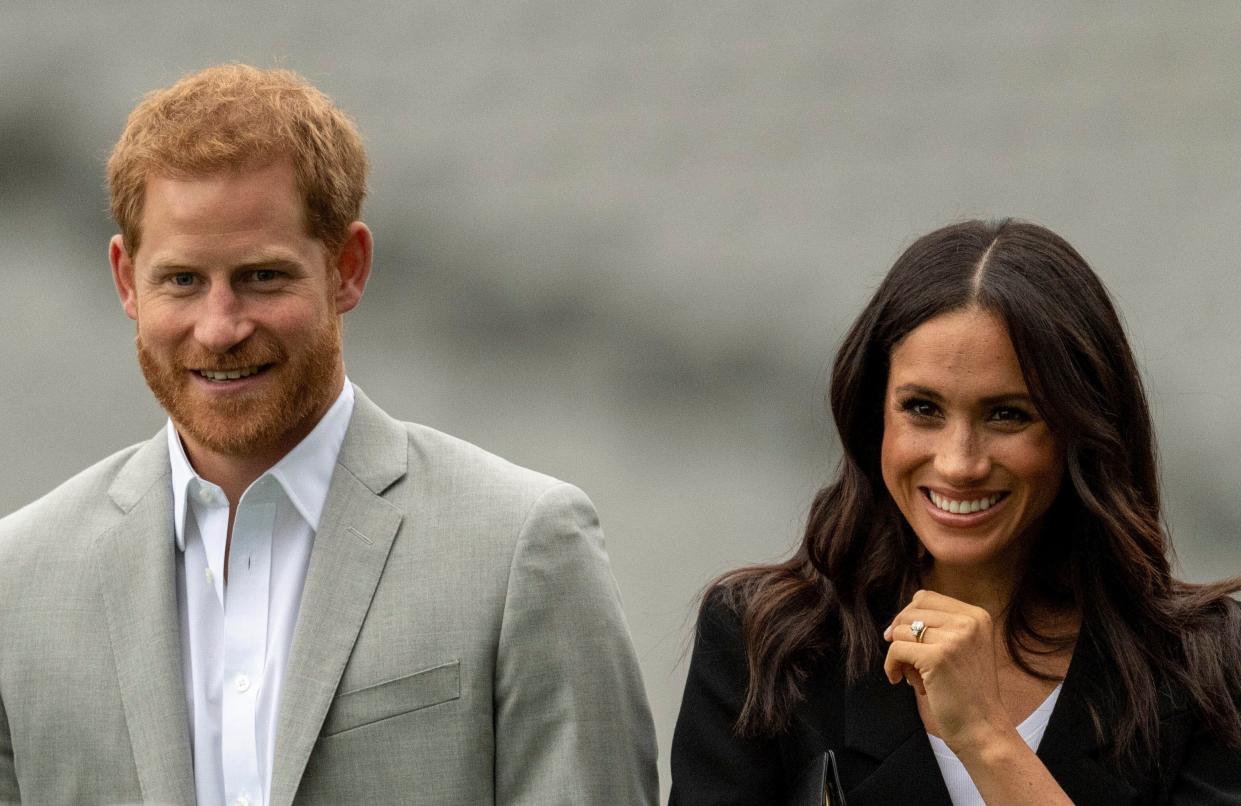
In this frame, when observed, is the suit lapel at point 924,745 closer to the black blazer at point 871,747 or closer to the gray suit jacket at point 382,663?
the black blazer at point 871,747

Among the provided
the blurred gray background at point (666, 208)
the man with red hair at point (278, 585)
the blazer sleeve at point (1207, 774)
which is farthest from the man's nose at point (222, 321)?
the blurred gray background at point (666, 208)

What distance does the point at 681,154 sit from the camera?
5.77 m

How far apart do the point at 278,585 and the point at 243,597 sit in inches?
2.3

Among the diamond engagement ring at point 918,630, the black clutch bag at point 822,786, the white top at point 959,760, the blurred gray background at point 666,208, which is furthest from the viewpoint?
the blurred gray background at point 666,208

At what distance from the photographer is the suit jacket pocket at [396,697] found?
2.94m

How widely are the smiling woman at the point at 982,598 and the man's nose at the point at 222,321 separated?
0.81 metres

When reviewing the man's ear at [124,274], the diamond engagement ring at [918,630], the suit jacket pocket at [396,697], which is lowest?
the suit jacket pocket at [396,697]

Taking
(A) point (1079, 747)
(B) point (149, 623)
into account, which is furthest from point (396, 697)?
(A) point (1079, 747)

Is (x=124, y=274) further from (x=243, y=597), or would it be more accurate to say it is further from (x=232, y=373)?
(x=243, y=597)

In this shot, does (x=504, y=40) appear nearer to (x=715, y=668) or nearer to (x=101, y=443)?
(x=101, y=443)

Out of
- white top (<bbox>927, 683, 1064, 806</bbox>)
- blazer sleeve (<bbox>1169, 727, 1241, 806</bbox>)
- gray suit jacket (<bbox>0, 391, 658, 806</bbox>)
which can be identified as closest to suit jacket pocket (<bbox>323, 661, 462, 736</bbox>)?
gray suit jacket (<bbox>0, 391, 658, 806</bbox>)

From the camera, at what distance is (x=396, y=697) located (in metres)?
2.95

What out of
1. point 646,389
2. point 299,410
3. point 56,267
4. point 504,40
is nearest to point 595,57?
point 504,40

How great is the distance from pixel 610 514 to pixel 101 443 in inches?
60.5
